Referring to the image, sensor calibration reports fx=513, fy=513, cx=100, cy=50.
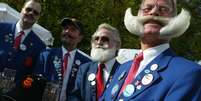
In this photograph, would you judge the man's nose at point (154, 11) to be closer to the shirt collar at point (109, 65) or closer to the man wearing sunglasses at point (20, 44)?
the shirt collar at point (109, 65)

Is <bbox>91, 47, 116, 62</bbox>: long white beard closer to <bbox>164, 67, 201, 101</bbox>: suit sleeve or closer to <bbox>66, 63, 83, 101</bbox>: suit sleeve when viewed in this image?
<bbox>66, 63, 83, 101</bbox>: suit sleeve

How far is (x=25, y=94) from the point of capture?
5.39 metres

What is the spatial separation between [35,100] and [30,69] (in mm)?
458

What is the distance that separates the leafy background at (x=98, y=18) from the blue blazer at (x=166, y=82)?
13408mm

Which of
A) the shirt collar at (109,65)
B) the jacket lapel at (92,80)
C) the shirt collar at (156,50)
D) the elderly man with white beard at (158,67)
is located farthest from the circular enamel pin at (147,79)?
the shirt collar at (109,65)

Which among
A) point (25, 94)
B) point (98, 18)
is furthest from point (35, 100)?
point (98, 18)

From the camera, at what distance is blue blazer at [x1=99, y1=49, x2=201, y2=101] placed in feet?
8.93

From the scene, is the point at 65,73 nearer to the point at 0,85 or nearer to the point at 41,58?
the point at 41,58

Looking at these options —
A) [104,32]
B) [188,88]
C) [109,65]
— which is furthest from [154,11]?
[104,32]

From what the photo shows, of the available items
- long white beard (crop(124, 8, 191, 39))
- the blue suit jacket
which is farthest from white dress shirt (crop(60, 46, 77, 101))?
long white beard (crop(124, 8, 191, 39))

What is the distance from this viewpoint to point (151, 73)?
9.70 feet

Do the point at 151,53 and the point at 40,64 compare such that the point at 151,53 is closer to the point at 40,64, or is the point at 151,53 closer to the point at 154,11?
the point at 154,11

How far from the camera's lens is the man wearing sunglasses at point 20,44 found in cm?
564

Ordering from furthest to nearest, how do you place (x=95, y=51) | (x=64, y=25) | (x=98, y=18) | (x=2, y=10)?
(x=98, y=18) < (x=2, y=10) < (x=64, y=25) < (x=95, y=51)
